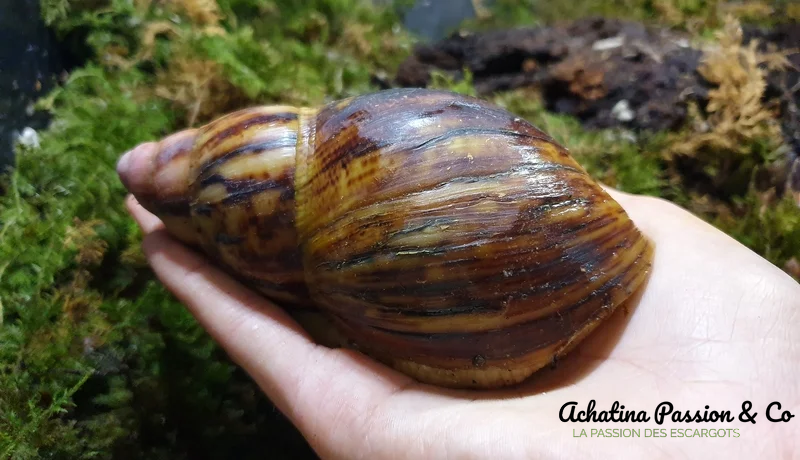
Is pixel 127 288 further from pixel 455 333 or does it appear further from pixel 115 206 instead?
pixel 455 333

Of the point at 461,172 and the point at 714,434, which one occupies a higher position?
the point at 461,172

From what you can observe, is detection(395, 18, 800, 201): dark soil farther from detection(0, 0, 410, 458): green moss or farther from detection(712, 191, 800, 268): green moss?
detection(0, 0, 410, 458): green moss

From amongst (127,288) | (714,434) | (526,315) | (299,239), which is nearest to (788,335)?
(714,434)

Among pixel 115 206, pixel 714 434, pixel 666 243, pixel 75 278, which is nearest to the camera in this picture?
pixel 714 434

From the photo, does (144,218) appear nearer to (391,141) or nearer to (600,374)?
(391,141)

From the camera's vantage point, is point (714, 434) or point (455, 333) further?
point (455, 333)

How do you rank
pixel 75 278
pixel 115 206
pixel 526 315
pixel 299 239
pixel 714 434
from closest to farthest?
pixel 714 434
pixel 526 315
pixel 299 239
pixel 75 278
pixel 115 206

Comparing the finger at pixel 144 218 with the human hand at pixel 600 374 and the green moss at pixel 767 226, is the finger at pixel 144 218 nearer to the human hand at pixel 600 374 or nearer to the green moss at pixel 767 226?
the human hand at pixel 600 374

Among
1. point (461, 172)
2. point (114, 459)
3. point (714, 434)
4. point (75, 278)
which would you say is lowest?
point (114, 459)
